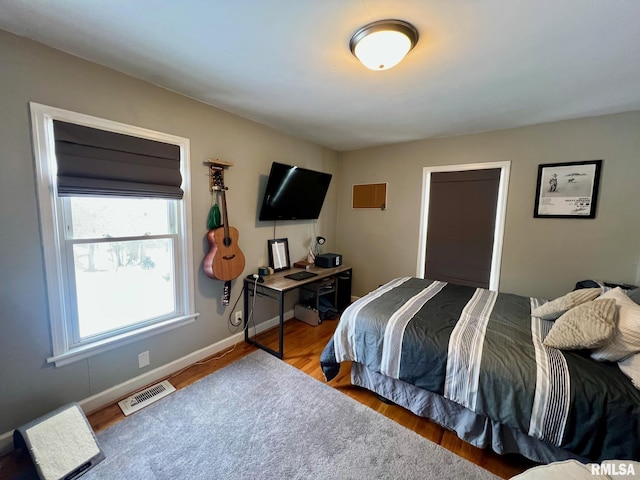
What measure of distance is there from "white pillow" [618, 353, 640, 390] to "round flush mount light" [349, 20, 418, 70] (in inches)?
76.7

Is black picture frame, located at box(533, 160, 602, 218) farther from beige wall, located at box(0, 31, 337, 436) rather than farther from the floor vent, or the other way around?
the floor vent

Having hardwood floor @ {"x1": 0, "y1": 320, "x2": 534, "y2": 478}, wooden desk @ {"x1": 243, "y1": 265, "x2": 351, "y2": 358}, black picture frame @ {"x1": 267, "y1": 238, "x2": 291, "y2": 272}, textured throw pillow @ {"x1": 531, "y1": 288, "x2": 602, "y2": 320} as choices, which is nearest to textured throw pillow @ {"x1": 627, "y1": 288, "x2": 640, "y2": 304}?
textured throw pillow @ {"x1": 531, "y1": 288, "x2": 602, "y2": 320}

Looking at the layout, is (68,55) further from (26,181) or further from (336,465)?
(336,465)

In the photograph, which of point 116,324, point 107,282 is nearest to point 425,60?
point 107,282

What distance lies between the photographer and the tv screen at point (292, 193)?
8.93 ft

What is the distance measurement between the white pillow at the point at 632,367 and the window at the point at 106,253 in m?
2.84

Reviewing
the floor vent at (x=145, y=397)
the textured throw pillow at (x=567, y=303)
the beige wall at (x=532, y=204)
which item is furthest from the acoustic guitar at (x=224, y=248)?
the textured throw pillow at (x=567, y=303)

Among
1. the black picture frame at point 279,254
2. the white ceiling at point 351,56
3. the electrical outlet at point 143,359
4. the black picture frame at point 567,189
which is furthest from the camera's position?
the black picture frame at point 279,254

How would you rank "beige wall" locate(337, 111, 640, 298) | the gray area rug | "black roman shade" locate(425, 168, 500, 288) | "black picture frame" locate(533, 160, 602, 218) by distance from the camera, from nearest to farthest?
the gray area rug → "beige wall" locate(337, 111, 640, 298) → "black picture frame" locate(533, 160, 602, 218) → "black roman shade" locate(425, 168, 500, 288)

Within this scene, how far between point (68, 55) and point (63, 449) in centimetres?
228

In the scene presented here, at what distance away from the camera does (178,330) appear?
220 cm

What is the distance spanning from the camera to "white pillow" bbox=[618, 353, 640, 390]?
120cm

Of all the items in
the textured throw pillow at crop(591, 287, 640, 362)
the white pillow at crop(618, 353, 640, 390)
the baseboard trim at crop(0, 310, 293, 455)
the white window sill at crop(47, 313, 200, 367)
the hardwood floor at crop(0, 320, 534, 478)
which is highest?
the textured throw pillow at crop(591, 287, 640, 362)

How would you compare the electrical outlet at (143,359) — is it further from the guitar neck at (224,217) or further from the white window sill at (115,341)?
the guitar neck at (224,217)
